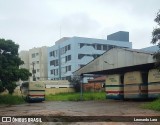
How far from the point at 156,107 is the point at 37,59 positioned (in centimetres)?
8346

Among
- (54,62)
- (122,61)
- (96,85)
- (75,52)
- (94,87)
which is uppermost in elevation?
(75,52)

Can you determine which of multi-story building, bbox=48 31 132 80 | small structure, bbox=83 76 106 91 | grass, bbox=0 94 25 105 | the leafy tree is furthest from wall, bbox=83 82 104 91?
grass, bbox=0 94 25 105

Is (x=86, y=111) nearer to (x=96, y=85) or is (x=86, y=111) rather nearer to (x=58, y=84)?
(x=96, y=85)

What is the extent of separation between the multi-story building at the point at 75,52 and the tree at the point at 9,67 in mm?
41519

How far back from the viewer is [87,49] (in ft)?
270

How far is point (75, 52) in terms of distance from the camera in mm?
80812

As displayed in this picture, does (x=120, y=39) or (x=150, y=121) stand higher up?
(x=120, y=39)

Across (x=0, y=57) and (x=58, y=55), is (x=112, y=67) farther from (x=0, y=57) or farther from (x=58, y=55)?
(x=58, y=55)

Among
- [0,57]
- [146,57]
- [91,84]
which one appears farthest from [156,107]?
[91,84]

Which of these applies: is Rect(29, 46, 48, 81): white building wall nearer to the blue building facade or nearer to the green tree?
the blue building facade

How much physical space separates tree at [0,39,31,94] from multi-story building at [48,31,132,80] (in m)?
41.5

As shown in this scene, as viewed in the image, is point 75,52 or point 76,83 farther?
point 75,52

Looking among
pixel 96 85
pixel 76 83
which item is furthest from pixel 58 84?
pixel 96 85

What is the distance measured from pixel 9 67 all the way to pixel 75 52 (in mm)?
44145
